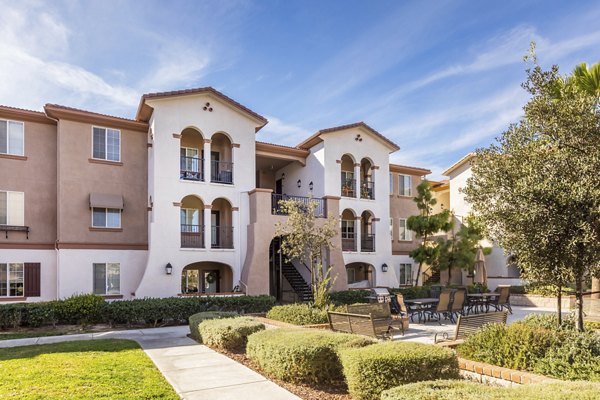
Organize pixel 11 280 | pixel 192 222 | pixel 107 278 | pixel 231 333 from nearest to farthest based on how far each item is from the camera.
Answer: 1. pixel 231 333
2. pixel 11 280
3. pixel 107 278
4. pixel 192 222

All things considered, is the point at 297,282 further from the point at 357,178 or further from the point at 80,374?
the point at 80,374

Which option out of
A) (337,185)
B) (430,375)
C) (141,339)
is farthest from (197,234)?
(430,375)

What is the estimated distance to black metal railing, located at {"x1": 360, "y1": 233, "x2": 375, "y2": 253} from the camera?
1064 inches

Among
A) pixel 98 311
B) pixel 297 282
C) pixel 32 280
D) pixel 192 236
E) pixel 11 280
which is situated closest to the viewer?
pixel 98 311

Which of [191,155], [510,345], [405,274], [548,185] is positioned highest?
[191,155]

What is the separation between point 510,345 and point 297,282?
17460mm

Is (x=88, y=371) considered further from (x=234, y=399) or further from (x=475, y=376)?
(x=475, y=376)

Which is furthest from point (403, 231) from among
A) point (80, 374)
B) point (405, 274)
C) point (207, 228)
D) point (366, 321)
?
point (80, 374)

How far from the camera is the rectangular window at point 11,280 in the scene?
19406mm

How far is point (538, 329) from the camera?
7.91 metres

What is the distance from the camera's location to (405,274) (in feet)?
99.0

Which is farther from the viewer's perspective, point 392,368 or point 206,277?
point 206,277

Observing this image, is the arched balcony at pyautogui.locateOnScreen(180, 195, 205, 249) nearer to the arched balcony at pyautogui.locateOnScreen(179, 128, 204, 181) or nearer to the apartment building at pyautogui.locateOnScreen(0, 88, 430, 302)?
the apartment building at pyautogui.locateOnScreen(0, 88, 430, 302)

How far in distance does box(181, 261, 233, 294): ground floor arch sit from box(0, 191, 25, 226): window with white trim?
7.67 metres
